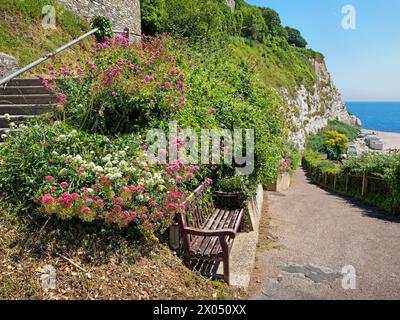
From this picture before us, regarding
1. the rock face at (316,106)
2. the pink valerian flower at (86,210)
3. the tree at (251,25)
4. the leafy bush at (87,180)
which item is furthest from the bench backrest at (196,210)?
the tree at (251,25)

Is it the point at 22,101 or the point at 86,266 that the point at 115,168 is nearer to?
the point at 86,266

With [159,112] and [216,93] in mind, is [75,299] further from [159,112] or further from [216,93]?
[216,93]

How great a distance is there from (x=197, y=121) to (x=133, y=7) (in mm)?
14155

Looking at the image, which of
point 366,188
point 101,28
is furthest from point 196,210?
point 101,28

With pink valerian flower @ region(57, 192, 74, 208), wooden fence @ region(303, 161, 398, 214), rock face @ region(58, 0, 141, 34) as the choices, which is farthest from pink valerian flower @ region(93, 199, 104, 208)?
rock face @ region(58, 0, 141, 34)

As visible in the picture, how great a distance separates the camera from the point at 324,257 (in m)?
5.68

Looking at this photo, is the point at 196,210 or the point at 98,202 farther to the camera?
the point at 196,210

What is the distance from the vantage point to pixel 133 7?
1800cm

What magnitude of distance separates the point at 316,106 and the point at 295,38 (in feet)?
87.2

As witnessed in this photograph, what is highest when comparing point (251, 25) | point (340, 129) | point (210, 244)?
point (251, 25)

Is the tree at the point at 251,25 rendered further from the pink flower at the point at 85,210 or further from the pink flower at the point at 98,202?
the pink flower at the point at 85,210

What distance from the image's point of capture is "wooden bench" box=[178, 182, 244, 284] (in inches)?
162

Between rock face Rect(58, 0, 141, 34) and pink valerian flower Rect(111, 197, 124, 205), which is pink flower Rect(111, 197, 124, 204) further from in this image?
rock face Rect(58, 0, 141, 34)

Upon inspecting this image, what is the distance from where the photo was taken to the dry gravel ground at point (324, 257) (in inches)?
172
